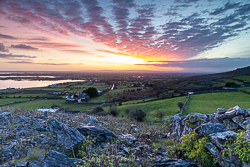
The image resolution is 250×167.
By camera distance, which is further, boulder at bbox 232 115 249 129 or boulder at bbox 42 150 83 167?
boulder at bbox 232 115 249 129

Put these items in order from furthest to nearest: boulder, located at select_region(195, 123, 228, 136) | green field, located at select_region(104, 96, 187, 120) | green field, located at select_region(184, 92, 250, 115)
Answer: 1. green field, located at select_region(104, 96, 187, 120)
2. green field, located at select_region(184, 92, 250, 115)
3. boulder, located at select_region(195, 123, 228, 136)

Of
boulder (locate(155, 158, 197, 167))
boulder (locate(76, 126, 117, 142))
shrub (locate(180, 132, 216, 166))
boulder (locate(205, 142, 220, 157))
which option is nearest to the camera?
boulder (locate(205, 142, 220, 157))

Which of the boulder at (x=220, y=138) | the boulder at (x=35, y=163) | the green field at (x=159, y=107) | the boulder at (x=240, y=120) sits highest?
the boulder at (x=240, y=120)

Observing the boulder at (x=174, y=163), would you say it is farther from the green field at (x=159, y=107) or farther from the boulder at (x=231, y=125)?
the green field at (x=159, y=107)

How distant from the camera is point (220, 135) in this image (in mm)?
6246

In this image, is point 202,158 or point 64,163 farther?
point 202,158

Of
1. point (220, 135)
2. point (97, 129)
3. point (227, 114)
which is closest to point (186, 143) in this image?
point (220, 135)

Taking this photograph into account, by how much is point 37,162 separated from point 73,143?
6.20 ft

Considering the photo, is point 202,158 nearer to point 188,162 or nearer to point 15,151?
point 188,162

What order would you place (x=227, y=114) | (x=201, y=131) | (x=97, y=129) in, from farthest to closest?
(x=97, y=129) < (x=227, y=114) < (x=201, y=131)

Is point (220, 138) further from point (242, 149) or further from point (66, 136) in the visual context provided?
point (66, 136)

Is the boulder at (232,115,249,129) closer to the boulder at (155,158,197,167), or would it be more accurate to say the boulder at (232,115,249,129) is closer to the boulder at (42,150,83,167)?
the boulder at (155,158,197,167)

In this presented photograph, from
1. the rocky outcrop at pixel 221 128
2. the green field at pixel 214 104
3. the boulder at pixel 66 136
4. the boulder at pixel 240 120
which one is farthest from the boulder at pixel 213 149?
the green field at pixel 214 104

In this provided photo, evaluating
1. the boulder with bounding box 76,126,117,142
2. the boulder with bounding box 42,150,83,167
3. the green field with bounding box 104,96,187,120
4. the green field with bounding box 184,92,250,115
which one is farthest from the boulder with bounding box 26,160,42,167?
the green field with bounding box 184,92,250,115
